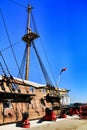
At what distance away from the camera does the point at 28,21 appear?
54.6m

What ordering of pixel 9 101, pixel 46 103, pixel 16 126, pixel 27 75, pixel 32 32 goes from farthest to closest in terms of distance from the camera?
pixel 32 32, pixel 27 75, pixel 46 103, pixel 9 101, pixel 16 126

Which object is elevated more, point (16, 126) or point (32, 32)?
point (32, 32)

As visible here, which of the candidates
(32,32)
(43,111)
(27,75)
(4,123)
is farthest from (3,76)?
(32,32)

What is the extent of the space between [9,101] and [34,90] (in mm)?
7458

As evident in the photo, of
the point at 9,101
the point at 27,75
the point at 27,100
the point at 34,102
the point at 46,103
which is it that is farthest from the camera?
the point at 27,75

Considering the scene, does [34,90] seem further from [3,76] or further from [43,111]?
[3,76]

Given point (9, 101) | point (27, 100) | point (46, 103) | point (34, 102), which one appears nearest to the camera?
point (9, 101)

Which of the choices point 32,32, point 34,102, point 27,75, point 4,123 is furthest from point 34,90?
point 32,32

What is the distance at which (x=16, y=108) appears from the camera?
2555cm

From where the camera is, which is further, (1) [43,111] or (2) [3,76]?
(1) [43,111]

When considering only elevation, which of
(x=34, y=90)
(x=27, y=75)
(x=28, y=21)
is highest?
(x=28, y=21)

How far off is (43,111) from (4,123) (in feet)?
31.5

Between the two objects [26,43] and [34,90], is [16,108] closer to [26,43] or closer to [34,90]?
[34,90]

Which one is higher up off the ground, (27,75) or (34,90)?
(27,75)
